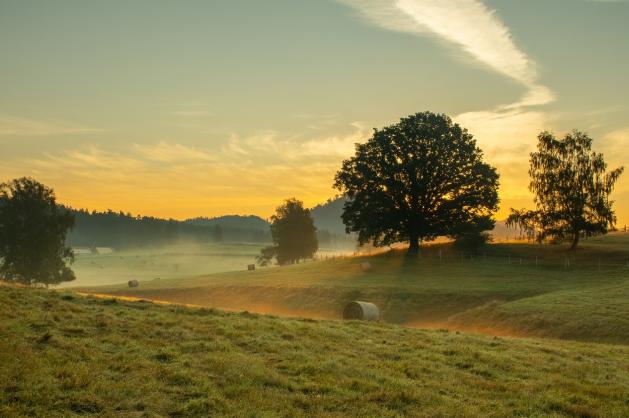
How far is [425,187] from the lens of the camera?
70938 mm

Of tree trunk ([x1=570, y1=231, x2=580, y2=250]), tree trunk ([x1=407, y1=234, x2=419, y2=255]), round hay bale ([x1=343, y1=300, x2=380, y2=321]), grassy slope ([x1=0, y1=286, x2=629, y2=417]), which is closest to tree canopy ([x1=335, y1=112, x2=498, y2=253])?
tree trunk ([x1=407, y1=234, x2=419, y2=255])

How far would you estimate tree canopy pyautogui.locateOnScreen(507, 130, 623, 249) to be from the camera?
6919 cm

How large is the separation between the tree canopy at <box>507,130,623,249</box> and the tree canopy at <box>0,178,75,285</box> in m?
60.3

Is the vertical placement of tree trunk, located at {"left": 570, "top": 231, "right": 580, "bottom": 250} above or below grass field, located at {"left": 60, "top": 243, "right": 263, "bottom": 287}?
above

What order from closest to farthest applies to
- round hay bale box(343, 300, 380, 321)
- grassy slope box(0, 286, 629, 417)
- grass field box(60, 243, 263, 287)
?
grassy slope box(0, 286, 629, 417), round hay bale box(343, 300, 380, 321), grass field box(60, 243, 263, 287)

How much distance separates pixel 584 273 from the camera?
5612cm

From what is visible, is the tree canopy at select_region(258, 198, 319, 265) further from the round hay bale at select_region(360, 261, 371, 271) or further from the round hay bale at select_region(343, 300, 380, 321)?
the round hay bale at select_region(343, 300, 380, 321)

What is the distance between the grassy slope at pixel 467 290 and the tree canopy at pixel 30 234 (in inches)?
381

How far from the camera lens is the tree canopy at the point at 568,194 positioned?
69.2 meters

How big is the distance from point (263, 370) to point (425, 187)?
A: 191ft

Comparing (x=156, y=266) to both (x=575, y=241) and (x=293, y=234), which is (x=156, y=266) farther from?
(x=575, y=241)

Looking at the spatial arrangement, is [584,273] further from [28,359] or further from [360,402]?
[28,359]

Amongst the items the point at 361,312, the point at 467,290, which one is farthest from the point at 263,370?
the point at 467,290

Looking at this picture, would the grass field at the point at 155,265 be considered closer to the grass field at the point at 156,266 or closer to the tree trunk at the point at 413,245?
the grass field at the point at 156,266
